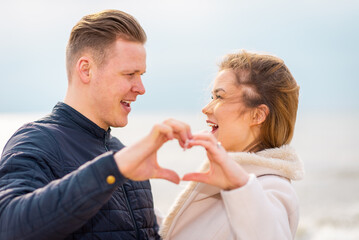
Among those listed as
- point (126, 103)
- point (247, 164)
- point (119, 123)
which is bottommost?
point (247, 164)

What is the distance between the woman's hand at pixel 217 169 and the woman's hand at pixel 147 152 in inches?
3.0

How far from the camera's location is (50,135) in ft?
7.96

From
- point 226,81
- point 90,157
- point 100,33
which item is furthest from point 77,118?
point 226,81

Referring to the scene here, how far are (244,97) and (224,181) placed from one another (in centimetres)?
91

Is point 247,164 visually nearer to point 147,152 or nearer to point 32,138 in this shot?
point 147,152

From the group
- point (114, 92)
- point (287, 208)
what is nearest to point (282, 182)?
point (287, 208)

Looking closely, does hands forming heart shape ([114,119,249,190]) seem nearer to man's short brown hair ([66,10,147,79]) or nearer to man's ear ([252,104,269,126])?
man's ear ([252,104,269,126])

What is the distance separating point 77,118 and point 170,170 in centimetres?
108

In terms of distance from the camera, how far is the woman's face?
9.11 ft

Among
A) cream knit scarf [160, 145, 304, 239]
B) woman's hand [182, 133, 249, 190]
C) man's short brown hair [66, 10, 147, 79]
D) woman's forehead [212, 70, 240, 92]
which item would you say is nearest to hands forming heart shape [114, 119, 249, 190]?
woman's hand [182, 133, 249, 190]

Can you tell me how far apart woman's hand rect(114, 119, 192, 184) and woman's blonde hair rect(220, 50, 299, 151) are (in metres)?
1.05

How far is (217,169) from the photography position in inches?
77.0

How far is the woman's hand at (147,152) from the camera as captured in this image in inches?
66.6

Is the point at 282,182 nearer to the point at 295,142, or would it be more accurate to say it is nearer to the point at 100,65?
the point at 100,65
